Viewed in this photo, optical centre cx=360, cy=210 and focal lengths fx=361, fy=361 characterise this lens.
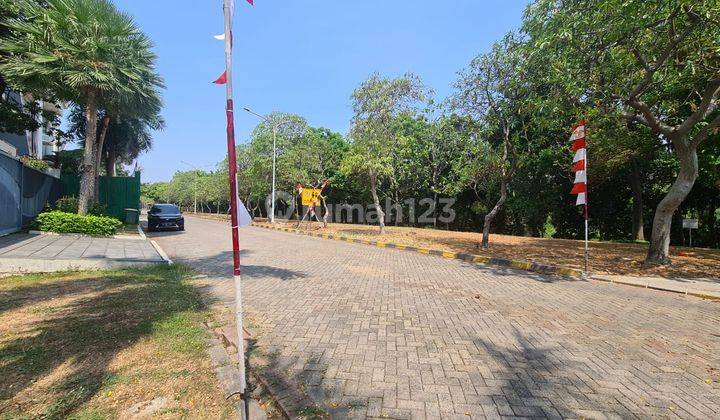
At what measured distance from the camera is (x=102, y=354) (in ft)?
11.7

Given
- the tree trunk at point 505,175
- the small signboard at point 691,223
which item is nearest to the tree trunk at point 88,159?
the tree trunk at point 505,175

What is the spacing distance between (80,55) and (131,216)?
1145cm

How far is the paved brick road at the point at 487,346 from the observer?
2.98 meters

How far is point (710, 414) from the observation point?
2.87 m

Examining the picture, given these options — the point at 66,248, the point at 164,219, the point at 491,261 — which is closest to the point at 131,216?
the point at 164,219

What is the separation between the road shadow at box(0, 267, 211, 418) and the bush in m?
7.73

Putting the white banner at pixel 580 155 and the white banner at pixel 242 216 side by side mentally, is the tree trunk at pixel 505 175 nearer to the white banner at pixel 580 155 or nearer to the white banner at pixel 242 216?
the white banner at pixel 580 155

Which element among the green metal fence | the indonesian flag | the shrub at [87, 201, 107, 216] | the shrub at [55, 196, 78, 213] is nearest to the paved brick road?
the indonesian flag

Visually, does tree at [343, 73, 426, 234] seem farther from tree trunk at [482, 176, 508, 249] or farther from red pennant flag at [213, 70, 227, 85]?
red pennant flag at [213, 70, 227, 85]

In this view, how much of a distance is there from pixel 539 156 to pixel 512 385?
18.4 m

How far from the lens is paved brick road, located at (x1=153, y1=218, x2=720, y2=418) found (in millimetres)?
2982

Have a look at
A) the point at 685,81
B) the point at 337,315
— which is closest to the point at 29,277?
the point at 337,315

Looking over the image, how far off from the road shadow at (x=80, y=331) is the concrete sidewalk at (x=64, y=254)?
1.35m

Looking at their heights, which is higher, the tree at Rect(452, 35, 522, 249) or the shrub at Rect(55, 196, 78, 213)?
the tree at Rect(452, 35, 522, 249)
